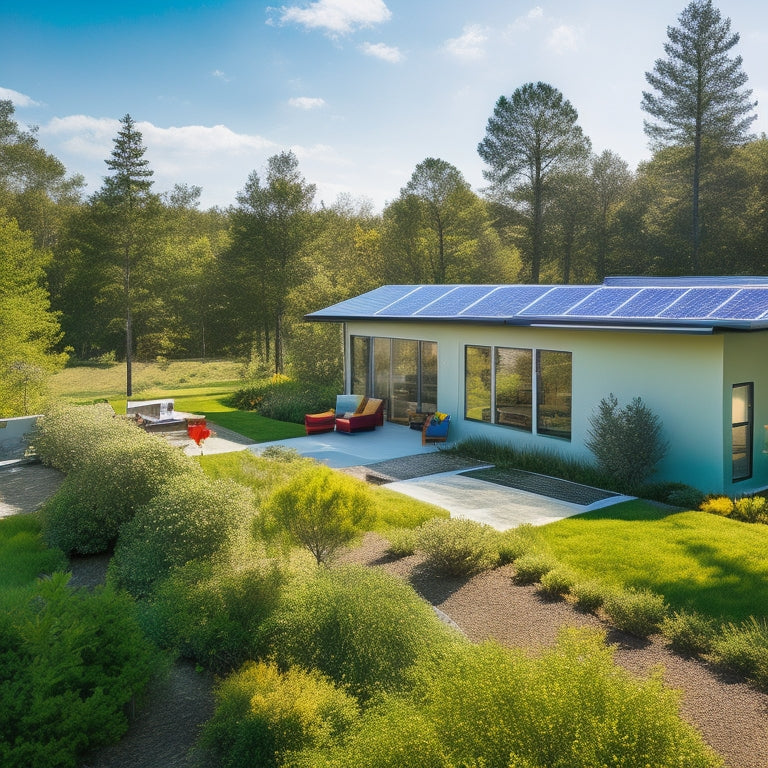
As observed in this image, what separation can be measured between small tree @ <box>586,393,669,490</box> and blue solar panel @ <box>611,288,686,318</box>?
155 cm

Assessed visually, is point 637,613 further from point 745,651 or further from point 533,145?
point 533,145

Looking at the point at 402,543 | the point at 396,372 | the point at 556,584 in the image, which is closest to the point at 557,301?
the point at 396,372

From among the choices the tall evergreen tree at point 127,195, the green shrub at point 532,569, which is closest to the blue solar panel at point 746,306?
the green shrub at point 532,569

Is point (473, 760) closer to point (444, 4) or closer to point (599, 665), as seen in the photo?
point (599, 665)

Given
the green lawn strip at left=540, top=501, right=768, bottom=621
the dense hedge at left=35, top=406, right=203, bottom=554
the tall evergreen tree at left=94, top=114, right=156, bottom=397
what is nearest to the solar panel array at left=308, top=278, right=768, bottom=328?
the green lawn strip at left=540, top=501, right=768, bottom=621

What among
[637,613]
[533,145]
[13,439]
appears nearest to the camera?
[637,613]

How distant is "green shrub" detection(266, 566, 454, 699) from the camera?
512 cm

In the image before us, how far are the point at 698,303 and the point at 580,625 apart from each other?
767cm

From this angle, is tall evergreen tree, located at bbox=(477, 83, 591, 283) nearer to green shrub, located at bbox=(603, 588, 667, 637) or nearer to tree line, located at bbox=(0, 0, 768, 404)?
tree line, located at bbox=(0, 0, 768, 404)

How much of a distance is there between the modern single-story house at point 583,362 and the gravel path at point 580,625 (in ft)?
17.7

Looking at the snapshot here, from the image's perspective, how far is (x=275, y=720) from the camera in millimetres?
4527

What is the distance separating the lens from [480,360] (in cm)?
1588

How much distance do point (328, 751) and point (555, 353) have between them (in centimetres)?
1079

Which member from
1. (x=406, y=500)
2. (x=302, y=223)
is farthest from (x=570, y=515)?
(x=302, y=223)
